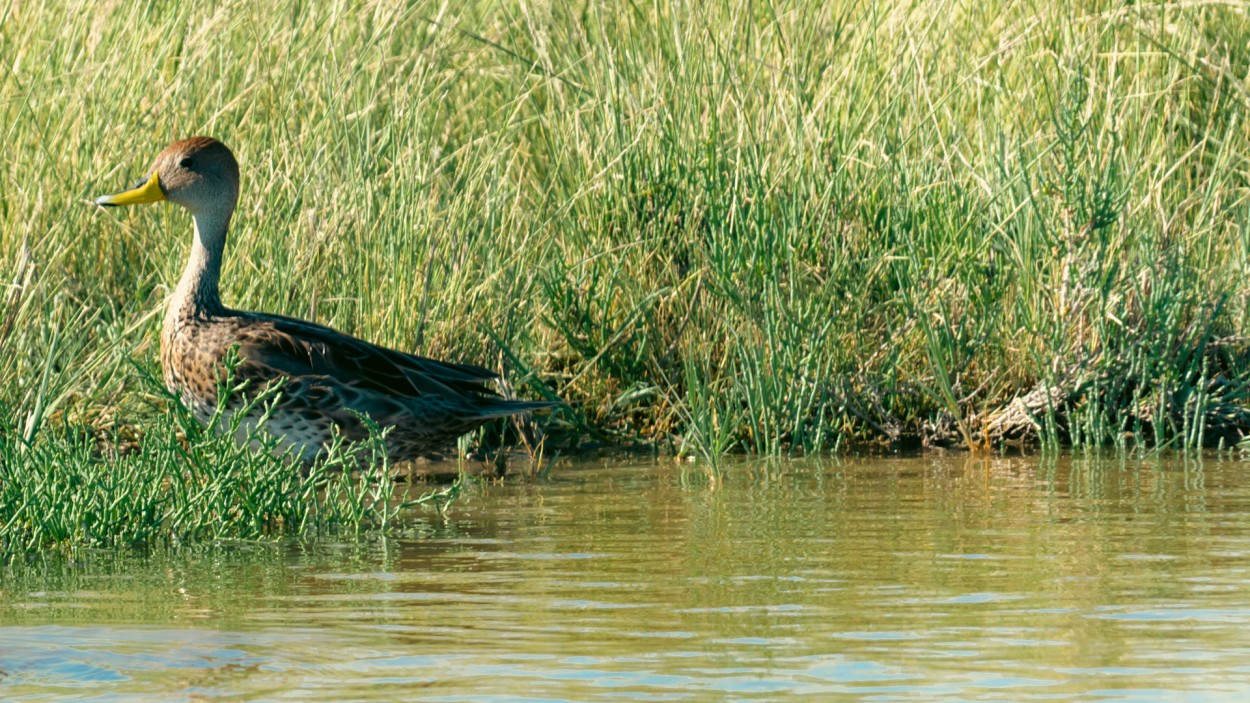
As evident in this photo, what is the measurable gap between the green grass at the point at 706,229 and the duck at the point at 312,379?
0.83 feet

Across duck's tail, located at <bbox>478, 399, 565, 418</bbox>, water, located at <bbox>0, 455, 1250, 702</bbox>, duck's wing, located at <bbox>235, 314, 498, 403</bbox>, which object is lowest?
water, located at <bbox>0, 455, 1250, 702</bbox>

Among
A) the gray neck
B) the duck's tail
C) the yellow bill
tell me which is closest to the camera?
the duck's tail

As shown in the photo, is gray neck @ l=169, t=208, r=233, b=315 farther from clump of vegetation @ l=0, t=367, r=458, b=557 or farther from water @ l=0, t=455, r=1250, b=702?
water @ l=0, t=455, r=1250, b=702

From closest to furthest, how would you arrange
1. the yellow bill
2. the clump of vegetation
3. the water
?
1. the water
2. the clump of vegetation
3. the yellow bill

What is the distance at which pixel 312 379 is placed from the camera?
7250 millimetres

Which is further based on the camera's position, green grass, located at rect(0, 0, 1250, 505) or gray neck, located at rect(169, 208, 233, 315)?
green grass, located at rect(0, 0, 1250, 505)

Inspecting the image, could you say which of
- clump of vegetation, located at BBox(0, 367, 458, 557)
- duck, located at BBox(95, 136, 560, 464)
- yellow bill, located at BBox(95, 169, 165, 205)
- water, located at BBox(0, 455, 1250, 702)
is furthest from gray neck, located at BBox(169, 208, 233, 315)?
water, located at BBox(0, 455, 1250, 702)

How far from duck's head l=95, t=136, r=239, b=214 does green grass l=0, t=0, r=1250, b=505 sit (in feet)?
1.26

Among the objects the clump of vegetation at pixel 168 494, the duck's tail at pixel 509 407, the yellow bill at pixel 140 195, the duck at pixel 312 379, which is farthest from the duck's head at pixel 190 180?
the clump of vegetation at pixel 168 494

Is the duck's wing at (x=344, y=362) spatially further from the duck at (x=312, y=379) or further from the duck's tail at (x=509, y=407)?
the duck's tail at (x=509, y=407)

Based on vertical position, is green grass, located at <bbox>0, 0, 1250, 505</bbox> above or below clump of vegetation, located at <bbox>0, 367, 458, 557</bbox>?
above

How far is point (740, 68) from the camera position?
888cm

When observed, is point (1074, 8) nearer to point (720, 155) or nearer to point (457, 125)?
point (720, 155)

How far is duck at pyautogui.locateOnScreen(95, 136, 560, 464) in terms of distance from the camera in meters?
7.25
